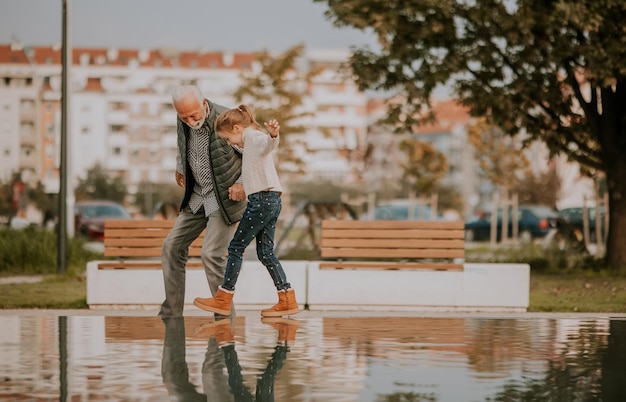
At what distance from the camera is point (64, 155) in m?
19.1

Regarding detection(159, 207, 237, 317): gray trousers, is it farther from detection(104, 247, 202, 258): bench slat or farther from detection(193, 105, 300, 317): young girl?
detection(104, 247, 202, 258): bench slat

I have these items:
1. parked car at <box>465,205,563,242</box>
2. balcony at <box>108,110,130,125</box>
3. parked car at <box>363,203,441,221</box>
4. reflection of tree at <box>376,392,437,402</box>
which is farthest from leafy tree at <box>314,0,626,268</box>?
balcony at <box>108,110,130,125</box>

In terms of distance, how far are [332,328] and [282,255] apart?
12.3 m

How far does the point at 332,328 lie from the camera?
35.3 ft

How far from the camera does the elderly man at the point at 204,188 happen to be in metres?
10.2

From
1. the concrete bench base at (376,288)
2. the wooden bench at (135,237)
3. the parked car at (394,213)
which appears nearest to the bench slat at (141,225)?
the wooden bench at (135,237)

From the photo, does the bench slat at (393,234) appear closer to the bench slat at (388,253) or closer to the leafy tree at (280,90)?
the bench slat at (388,253)

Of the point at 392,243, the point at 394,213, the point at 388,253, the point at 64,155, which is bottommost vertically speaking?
the point at 394,213

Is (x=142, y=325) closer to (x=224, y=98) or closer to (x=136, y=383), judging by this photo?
(x=136, y=383)

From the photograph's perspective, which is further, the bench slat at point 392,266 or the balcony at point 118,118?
the balcony at point 118,118

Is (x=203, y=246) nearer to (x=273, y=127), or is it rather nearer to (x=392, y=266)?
(x=273, y=127)

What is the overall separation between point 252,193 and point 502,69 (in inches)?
504

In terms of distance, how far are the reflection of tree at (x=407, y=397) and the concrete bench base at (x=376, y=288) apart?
241 inches

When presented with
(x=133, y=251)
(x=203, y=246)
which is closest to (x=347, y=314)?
(x=203, y=246)
